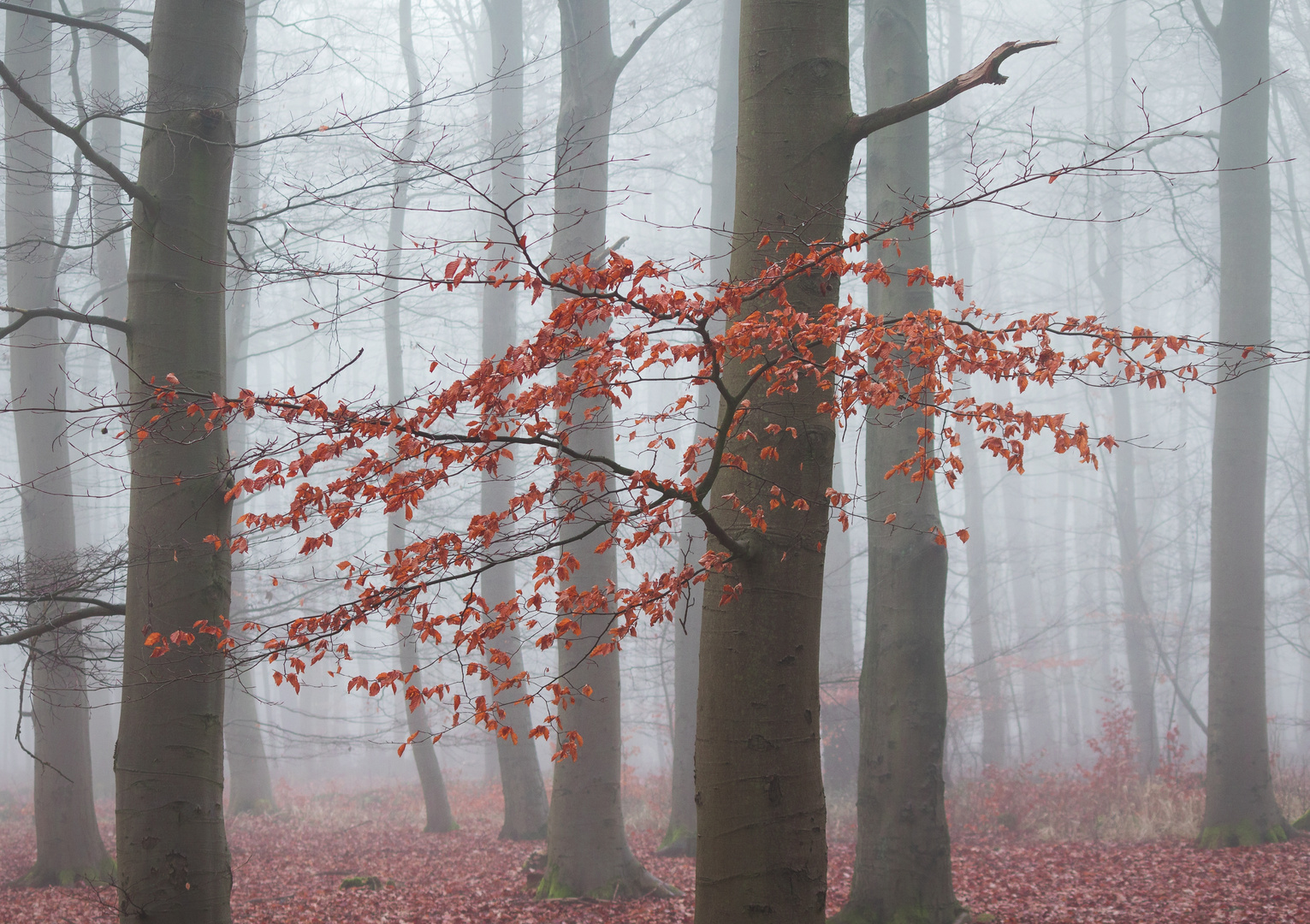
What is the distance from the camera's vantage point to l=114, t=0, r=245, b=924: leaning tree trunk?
12.9 ft

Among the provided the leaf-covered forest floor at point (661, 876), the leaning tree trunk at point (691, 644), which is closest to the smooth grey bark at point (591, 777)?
the leaf-covered forest floor at point (661, 876)

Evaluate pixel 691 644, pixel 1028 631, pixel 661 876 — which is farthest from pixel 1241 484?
pixel 1028 631

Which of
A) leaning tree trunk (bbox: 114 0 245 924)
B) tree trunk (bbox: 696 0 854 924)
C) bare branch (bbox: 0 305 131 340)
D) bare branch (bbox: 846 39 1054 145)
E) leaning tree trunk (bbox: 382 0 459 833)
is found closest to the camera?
bare branch (bbox: 846 39 1054 145)

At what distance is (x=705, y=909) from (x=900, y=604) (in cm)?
345

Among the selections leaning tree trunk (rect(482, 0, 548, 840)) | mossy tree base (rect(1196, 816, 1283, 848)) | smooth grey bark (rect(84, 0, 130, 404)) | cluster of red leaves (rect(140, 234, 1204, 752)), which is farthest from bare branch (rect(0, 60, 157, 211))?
mossy tree base (rect(1196, 816, 1283, 848))

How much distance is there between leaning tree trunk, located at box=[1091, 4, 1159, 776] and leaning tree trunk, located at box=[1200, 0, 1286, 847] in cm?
262

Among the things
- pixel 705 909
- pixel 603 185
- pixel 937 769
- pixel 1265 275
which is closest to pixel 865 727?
pixel 937 769

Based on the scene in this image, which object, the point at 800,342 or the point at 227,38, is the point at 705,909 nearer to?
the point at 800,342

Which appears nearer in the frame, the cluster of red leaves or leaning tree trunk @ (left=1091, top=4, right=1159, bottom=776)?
the cluster of red leaves

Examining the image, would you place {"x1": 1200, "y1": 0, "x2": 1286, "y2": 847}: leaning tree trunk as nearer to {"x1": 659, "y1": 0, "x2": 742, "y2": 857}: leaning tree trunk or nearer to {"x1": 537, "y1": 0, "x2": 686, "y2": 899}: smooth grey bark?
{"x1": 659, "y1": 0, "x2": 742, "y2": 857}: leaning tree trunk

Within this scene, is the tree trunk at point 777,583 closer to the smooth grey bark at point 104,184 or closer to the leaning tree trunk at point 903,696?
the leaning tree trunk at point 903,696

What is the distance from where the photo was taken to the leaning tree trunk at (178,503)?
12.9ft

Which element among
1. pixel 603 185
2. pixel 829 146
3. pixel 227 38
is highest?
pixel 603 185

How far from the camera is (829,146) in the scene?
142 inches
